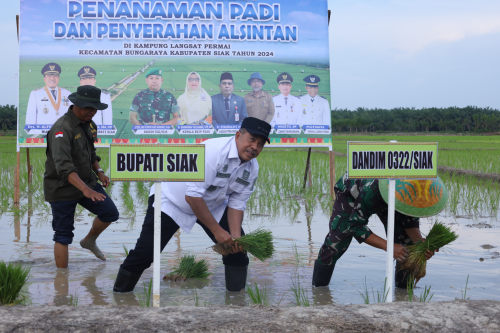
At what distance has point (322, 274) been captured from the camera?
4.91 meters

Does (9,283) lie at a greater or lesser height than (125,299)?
greater

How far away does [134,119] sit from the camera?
9.59m

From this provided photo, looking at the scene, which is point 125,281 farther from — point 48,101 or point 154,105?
point 48,101

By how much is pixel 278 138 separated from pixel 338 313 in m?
6.77

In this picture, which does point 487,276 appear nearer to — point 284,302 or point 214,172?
point 284,302

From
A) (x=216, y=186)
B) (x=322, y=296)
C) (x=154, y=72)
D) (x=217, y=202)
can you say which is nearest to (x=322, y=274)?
(x=322, y=296)

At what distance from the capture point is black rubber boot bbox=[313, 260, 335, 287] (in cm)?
488

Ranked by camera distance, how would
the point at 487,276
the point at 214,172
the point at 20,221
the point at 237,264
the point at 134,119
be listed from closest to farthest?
the point at 214,172
the point at 237,264
the point at 487,276
the point at 20,221
the point at 134,119

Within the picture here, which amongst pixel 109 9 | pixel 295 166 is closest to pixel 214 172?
pixel 109 9

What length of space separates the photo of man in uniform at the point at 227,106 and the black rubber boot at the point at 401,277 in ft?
16.3

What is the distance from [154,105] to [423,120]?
60.4 m

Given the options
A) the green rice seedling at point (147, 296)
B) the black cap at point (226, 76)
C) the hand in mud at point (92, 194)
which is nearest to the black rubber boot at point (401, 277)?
the green rice seedling at point (147, 296)

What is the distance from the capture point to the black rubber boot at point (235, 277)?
472 centimetres

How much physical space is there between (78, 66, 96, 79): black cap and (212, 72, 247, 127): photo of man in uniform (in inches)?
69.1
